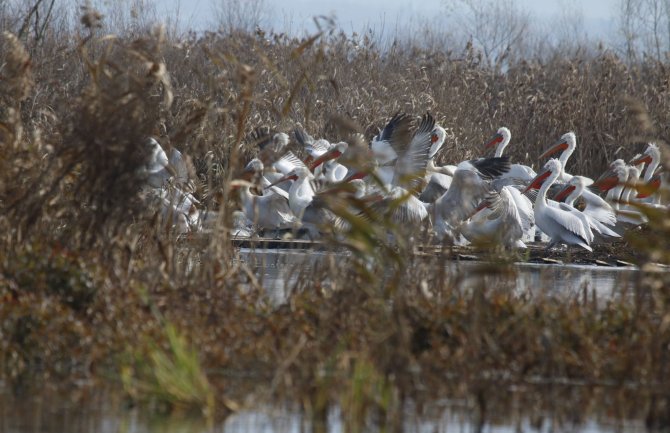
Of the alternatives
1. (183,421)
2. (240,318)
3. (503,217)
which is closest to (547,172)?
(503,217)

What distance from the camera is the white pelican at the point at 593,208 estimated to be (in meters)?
14.7

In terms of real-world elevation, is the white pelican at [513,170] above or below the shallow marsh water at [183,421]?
above

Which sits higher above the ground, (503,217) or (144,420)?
(503,217)

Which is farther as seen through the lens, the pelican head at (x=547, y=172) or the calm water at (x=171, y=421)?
the pelican head at (x=547, y=172)

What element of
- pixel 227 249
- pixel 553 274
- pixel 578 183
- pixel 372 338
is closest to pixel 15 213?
pixel 227 249

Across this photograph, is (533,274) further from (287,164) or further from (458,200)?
(287,164)

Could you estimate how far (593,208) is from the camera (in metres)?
15.2

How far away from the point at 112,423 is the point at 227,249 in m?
2.57

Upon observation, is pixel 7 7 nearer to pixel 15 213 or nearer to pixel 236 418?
pixel 15 213

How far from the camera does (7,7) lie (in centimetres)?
2052

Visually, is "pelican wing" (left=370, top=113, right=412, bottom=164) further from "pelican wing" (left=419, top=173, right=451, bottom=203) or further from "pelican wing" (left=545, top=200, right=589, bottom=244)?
"pelican wing" (left=545, top=200, right=589, bottom=244)

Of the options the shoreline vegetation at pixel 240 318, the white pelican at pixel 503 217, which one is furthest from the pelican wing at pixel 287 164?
the shoreline vegetation at pixel 240 318

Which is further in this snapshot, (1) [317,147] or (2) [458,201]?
(1) [317,147]

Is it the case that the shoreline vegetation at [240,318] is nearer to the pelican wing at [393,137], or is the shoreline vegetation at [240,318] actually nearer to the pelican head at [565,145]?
the pelican wing at [393,137]
